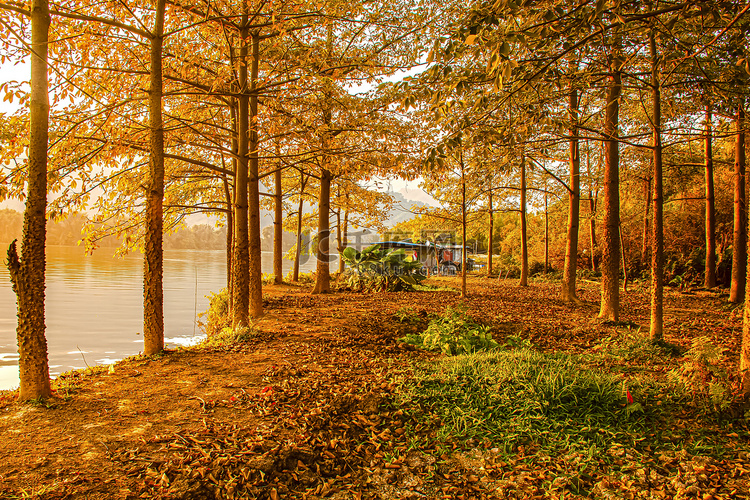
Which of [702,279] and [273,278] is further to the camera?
[273,278]

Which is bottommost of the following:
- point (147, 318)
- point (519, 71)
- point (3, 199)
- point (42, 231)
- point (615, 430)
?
point (615, 430)

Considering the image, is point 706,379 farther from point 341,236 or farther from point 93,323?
point 341,236

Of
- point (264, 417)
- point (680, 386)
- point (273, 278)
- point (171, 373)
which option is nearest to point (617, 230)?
point (680, 386)

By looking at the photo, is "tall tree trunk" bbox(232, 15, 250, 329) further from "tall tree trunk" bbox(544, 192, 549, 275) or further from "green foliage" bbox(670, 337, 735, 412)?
"tall tree trunk" bbox(544, 192, 549, 275)

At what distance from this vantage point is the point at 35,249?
330 cm

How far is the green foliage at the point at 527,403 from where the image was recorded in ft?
10.0

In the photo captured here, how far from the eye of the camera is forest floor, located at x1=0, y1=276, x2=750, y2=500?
242 cm

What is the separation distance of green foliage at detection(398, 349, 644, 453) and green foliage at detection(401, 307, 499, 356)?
2.96 feet

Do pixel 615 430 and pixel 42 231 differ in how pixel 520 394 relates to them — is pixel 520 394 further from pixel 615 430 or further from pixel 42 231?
pixel 42 231

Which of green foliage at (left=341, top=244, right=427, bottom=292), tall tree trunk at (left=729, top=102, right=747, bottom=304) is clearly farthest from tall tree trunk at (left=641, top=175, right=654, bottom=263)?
green foliage at (left=341, top=244, right=427, bottom=292)

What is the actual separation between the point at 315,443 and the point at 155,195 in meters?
3.57

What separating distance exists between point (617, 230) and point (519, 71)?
4617 millimetres

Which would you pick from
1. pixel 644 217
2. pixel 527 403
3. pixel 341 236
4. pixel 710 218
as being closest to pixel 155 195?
pixel 527 403

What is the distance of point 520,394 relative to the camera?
3531 millimetres
